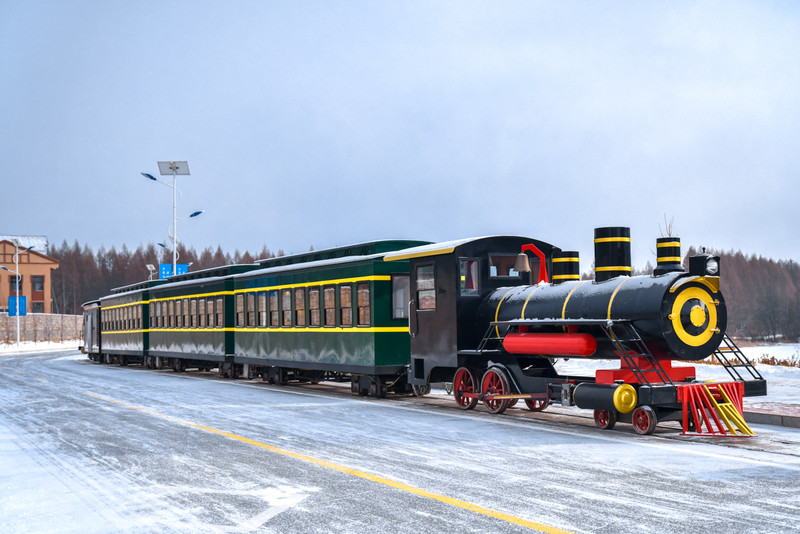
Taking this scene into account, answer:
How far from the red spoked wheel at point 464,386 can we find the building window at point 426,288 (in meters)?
1.28

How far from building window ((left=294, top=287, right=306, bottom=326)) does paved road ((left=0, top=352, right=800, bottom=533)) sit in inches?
256

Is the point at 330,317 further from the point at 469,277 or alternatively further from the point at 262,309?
the point at 469,277

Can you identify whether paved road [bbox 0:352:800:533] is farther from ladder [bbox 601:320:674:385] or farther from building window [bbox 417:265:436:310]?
building window [bbox 417:265:436:310]

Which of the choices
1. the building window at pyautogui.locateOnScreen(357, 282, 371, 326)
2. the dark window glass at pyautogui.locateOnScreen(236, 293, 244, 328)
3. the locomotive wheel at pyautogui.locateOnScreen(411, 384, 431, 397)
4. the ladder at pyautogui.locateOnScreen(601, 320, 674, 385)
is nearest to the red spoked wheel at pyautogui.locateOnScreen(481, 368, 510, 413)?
the locomotive wheel at pyautogui.locateOnScreen(411, 384, 431, 397)

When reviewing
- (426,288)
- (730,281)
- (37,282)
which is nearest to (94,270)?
(37,282)

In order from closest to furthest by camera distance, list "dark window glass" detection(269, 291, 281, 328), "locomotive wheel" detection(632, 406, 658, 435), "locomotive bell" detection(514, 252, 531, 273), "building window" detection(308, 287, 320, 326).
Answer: "locomotive wheel" detection(632, 406, 658, 435), "locomotive bell" detection(514, 252, 531, 273), "building window" detection(308, 287, 320, 326), "dark window glass" detection(269, 291, 281, 328)

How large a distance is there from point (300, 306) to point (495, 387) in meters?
7.78

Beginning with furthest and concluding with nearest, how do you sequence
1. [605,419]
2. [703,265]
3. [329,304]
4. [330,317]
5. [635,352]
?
1. [329,304]
2. [330,317]
3. [605,419]
4. [635,352]
5. [703,265]

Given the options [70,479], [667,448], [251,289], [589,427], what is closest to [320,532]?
[70,479]

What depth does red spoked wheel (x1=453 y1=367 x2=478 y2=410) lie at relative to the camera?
1473cm

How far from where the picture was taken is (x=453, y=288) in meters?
14.8

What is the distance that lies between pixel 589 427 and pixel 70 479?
6995 mm

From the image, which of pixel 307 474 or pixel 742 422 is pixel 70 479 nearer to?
pixel 307 474

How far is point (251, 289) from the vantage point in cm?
2383
